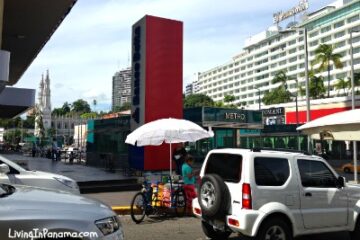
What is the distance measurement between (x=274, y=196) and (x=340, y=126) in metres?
5.23

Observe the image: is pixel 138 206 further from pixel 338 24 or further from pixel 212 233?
pixel 338 24

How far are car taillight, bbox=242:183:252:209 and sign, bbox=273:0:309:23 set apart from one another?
14143cm

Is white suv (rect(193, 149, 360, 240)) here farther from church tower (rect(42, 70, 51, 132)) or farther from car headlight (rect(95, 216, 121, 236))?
church tower (rect(42, 70, 51, 132))

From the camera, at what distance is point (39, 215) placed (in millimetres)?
4242

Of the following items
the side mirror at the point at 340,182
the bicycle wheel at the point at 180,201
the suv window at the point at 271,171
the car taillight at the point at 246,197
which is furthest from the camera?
the bicycle wheel at the point at 180,201

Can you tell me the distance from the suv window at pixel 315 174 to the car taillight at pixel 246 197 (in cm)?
117

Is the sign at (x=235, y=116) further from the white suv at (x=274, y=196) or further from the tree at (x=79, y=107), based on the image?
the tree at (x=79, y=107)

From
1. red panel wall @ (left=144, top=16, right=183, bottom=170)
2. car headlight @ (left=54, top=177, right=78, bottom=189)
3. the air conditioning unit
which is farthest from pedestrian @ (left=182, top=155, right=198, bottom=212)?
Result: red panel wall @ (left=144, top=16, right=183, bottom=170)

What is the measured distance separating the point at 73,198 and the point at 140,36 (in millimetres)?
17357

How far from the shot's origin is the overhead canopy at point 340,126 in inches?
470

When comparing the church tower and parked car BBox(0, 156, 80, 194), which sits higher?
the church tower

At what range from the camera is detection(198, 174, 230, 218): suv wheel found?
786 cm

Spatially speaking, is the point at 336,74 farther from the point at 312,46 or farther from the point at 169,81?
the point at 169,81

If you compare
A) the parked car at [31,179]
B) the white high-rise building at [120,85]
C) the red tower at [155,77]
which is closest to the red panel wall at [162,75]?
the red tower at [155,77]
